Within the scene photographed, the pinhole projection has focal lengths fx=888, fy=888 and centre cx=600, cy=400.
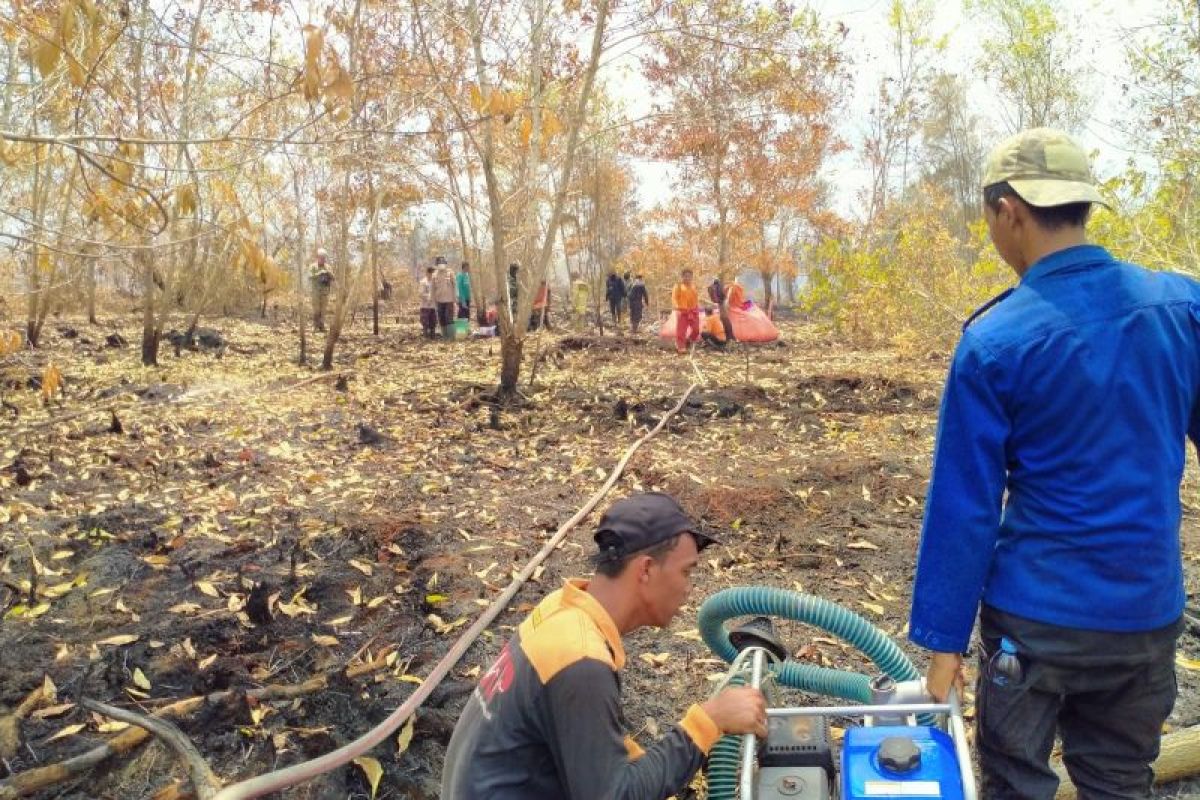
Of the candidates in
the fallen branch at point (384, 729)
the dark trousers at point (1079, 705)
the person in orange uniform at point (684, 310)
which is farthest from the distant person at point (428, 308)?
the dark trousers at point (1079, 705)

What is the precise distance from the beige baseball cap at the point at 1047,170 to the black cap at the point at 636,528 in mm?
931

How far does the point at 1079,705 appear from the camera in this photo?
5.92ft

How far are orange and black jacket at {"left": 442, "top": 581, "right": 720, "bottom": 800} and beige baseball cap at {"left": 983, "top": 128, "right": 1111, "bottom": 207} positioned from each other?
1183 mm

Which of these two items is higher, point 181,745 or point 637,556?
point 637,556

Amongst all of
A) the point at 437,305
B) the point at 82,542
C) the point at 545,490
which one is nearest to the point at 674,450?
the point at 545,490

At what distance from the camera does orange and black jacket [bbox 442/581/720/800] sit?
1.60 meters

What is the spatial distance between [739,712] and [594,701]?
311mm

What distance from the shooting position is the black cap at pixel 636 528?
69.6 inches

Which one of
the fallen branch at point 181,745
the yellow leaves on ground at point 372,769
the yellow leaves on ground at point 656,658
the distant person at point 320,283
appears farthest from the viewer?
the distant person at point 320,283

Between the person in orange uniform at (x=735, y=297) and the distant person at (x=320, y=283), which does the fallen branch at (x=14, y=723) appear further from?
the distant person at (x=320, y=283)

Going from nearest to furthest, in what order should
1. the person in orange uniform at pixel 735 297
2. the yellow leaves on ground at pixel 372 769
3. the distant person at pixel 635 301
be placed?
the yellow leaves on ground at pixel 372 769 → the person in orange uniform at pixel 735 297 → the distant person at pixel 635 301

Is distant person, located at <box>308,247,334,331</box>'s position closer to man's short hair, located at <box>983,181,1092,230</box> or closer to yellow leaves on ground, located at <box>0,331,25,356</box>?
yellow leaves on ground, located at <box>0,331,25,356</box>

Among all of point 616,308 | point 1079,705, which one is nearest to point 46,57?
point 1079,705

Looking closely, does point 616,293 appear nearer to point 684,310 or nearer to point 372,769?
point 684,310
